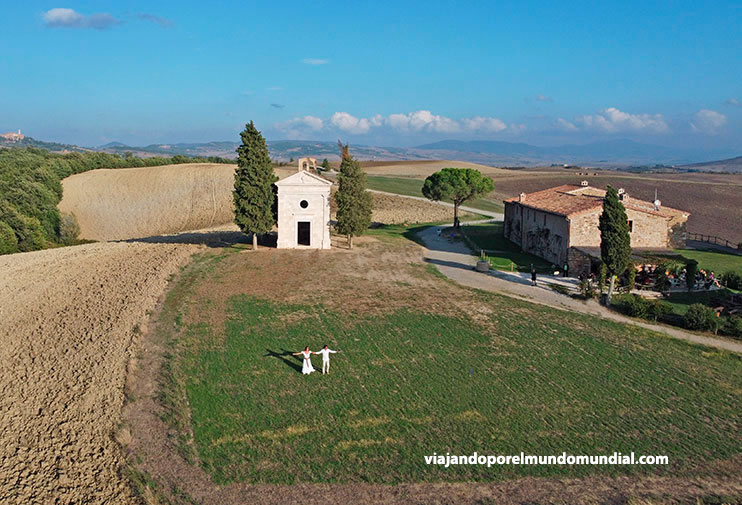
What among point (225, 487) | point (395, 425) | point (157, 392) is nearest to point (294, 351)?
point (157, 392)

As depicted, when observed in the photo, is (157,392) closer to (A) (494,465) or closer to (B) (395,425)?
(B) (395,425)

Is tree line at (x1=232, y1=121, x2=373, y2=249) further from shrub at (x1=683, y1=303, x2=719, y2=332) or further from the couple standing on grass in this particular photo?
shrub at (x1=683, y1=303, x2=719, y2=332)

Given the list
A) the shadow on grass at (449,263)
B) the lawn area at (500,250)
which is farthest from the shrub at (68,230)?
the lawn area at (500,250)

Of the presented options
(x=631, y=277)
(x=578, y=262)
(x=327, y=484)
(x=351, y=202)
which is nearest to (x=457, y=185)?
(x=351, y=202)

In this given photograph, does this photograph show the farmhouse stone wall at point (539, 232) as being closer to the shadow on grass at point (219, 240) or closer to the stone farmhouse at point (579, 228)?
the stone farmhouse at point (579, 228)

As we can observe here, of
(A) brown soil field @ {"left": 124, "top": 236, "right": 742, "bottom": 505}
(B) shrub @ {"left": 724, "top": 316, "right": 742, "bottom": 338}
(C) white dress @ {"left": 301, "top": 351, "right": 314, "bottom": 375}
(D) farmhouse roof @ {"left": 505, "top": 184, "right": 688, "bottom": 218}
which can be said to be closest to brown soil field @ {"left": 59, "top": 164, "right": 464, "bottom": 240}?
(D) farmhouse roof @ {"left": 505, "top": 184, "right": 688, "bottom": 218}

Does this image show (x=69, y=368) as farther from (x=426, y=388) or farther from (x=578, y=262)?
(x=578, y=262)
